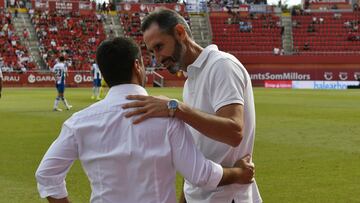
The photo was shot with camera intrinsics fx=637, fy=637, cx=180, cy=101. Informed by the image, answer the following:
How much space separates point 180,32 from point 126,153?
0.85 m

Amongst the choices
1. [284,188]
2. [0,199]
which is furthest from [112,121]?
[284,188]

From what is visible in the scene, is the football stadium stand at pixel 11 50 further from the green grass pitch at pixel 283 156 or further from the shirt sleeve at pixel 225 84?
the shirt sleeve at pixel 225 84

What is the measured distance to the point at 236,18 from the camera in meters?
65.9

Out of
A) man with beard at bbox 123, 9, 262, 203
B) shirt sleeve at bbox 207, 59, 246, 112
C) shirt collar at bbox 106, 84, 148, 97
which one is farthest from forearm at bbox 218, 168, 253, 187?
shirt collar at bbox 106, 84, 148, 97

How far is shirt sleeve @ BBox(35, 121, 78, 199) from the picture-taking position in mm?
3148

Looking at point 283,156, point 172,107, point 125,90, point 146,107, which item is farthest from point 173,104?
point 283,156

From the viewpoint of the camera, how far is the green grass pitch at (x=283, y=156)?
8.43m

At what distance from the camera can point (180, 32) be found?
3566 mm

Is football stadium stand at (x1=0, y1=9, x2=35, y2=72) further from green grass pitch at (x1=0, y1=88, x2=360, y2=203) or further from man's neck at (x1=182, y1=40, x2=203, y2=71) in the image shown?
man's neck at (x1=182, y1=40, x2=203, y2=71)

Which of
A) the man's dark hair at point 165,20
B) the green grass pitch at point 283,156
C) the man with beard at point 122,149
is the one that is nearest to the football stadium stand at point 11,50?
the green grass pitch at point 283,156

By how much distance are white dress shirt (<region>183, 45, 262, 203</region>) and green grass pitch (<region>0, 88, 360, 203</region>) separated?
14.3 feet

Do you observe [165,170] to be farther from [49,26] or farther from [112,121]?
[49,26]

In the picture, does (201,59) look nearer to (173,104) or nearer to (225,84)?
(225,84)

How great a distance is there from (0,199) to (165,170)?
211 inches
